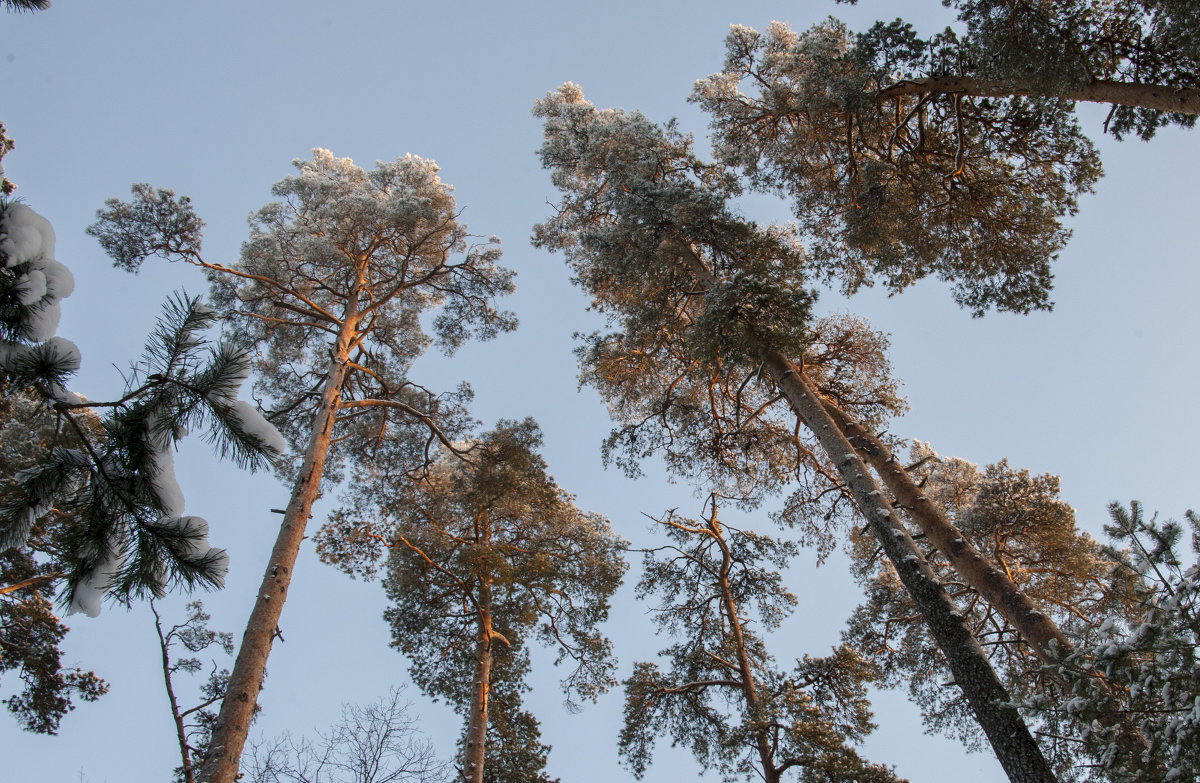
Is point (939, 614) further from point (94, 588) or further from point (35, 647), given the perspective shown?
point (35, 647)

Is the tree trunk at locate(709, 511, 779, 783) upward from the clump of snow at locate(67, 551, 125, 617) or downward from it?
upward

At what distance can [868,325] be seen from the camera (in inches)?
428

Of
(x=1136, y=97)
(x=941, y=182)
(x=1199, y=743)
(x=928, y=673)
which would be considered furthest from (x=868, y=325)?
(x=1199, y=743)

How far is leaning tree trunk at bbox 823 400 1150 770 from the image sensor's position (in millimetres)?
3991

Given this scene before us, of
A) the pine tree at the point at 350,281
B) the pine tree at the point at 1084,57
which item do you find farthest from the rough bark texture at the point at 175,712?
the pine tree at the point at 1084,57

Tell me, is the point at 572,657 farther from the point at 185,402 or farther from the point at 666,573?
the point at 185,402

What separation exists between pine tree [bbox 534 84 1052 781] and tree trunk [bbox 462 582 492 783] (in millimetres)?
5399

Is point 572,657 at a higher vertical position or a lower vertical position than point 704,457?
lower

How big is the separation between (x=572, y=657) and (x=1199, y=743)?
1002 centimetres

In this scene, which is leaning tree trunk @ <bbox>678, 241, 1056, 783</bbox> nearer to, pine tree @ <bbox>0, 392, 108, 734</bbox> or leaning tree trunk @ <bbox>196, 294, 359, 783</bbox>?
leaning tree trunk @ <bbox>196, 294, 359, 783</bbox>

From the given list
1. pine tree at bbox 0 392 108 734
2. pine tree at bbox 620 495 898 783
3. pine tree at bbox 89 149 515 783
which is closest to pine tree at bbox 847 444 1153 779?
pine tree at bbox 620 495 898 783

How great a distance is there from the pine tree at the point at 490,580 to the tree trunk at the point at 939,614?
520 centimetres

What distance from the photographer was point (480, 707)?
978 cm

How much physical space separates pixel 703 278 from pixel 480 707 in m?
7.28
